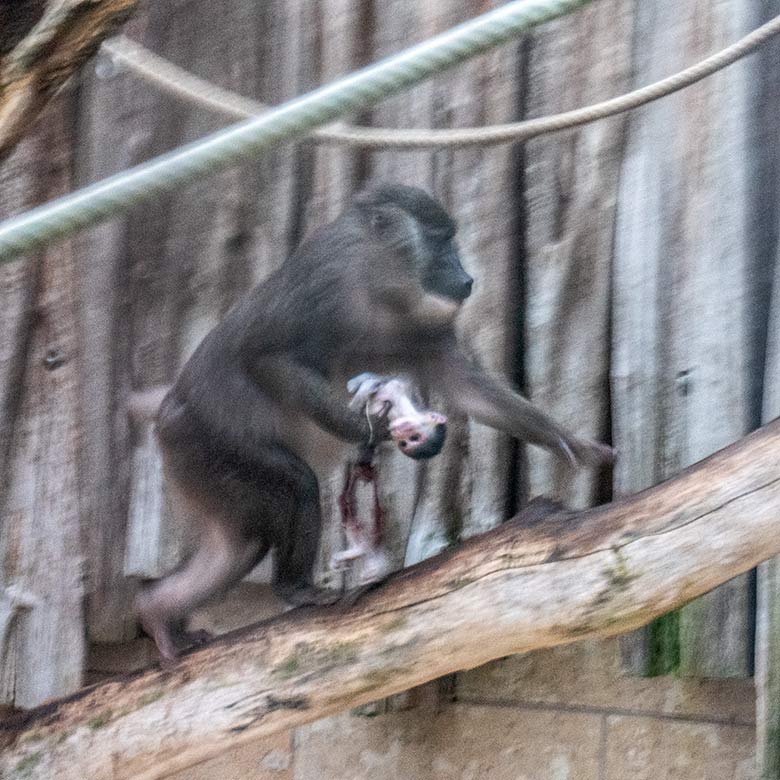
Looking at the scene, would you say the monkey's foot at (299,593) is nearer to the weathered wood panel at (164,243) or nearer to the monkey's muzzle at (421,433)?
the monkey's muzzle at (421,433)

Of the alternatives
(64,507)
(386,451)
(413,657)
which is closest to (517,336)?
(386,451)

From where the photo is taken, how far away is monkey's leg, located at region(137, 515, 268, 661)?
144 inches

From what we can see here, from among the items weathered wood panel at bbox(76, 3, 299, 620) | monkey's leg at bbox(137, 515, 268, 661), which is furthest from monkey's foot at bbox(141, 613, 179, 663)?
weathered wood panel at bbox(76, 3, 299, 620)

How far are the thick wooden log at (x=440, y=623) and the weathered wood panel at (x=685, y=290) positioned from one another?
0.70 metres

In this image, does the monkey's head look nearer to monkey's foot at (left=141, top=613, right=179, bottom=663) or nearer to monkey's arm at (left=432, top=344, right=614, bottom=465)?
monkey's arm at (left=432, top=344, right=614, bottom=465)

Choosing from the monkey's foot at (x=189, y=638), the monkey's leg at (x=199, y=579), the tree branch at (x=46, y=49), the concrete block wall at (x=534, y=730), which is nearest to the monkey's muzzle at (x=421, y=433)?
the monkey's leg at (x=199, y=579)

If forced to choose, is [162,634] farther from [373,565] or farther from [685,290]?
[685,290]

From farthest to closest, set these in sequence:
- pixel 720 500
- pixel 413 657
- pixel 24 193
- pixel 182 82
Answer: pixel 24 193, pixel 182 82, pixel 413 657, pixel 720 500

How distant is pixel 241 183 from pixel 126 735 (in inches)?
69.1

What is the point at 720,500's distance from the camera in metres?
2.87

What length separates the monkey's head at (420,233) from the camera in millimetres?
3748

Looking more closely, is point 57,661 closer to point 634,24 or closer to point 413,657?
point 413,657

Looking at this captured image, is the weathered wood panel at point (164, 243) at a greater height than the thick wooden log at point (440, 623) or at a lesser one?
greater

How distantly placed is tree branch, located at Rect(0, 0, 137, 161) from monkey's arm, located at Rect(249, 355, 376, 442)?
1028 mm
